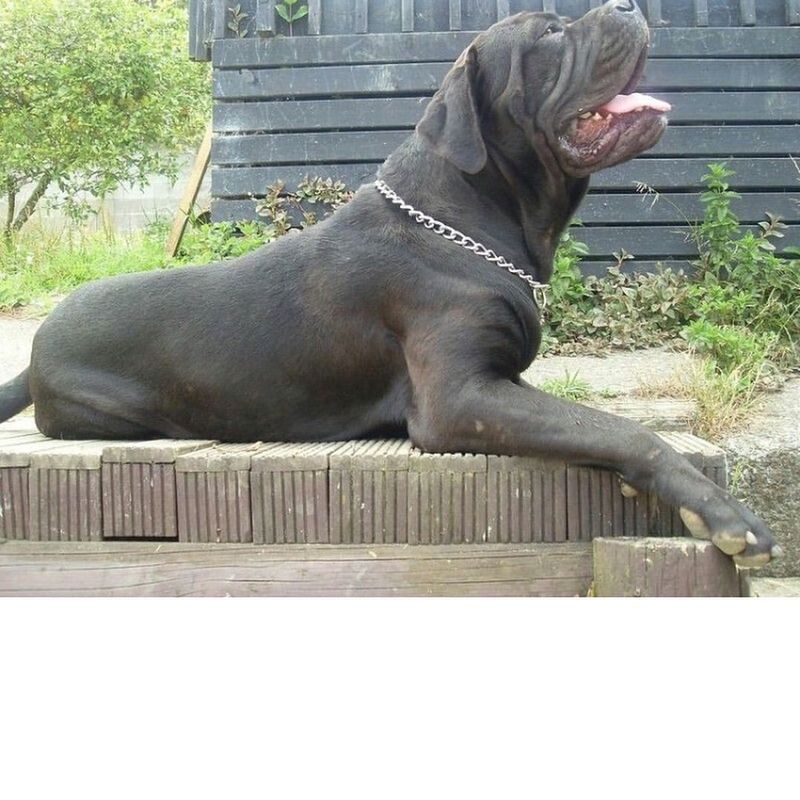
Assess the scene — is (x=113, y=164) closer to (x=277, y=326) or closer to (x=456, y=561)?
(x=277, y=326)

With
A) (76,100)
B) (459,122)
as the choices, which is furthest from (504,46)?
(76,100)

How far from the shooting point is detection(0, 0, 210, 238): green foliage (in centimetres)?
536

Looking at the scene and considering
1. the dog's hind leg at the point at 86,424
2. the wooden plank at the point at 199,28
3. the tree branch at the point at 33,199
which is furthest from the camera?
the tree branch at the point at 33,199

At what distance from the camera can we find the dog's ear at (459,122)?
1673 millimetres

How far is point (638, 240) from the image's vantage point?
390cm

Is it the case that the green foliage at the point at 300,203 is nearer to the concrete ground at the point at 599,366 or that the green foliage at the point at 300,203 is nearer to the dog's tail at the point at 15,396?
the concrete ground at the point at 599,366

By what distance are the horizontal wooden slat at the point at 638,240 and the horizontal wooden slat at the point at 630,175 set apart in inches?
6.4

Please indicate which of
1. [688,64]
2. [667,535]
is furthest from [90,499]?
[688,64]

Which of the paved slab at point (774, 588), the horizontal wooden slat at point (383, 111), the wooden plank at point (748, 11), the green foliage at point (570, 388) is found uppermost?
the wooden plank at point (748, 11)

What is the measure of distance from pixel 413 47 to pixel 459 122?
2263 mm

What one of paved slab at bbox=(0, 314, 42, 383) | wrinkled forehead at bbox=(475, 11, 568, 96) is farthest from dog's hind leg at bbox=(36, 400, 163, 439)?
paved slab at bbox=(0, 314, 42, 383)

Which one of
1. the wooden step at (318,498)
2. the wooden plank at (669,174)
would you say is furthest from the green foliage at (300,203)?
the wooden step at (318,498)

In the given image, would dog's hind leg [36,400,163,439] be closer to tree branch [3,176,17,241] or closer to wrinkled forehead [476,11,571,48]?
wrinkled forehead [476,11,571,48]

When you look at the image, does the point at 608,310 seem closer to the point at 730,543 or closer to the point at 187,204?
the point at 187,204
